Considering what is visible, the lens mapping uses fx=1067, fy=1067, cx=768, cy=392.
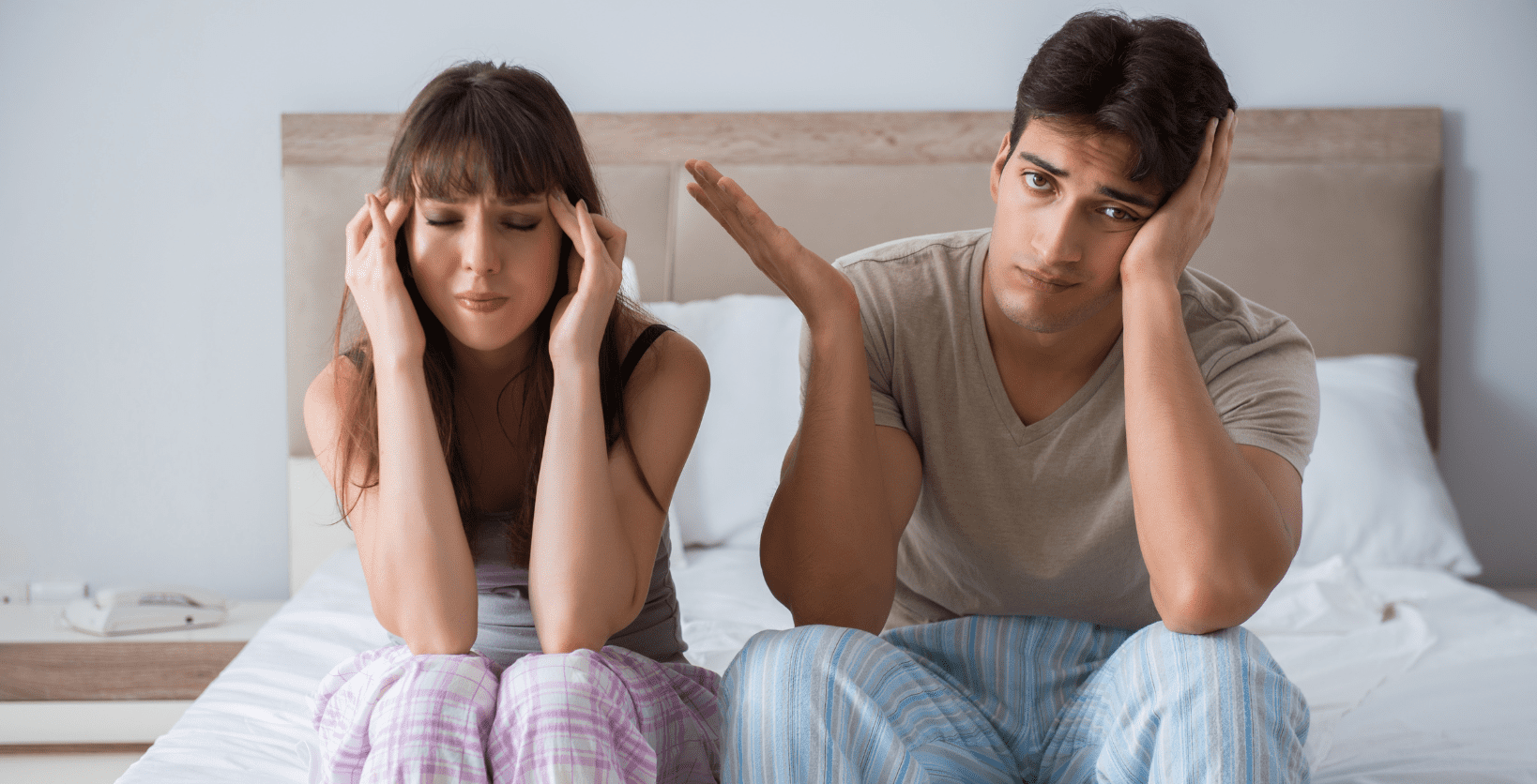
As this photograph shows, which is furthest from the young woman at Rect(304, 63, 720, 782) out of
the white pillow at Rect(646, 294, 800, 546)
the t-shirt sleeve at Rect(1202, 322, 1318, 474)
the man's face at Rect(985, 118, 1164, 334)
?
the white pillow at Rect(646, 294, 800, 546)

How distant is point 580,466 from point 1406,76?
2.17 m

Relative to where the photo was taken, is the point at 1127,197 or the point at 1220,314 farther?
the point at 1220,314

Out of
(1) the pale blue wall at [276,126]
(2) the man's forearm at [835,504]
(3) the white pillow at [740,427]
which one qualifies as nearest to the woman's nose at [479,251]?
(2) the man's forearm at [835,504]

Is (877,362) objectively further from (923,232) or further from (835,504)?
(923,232)

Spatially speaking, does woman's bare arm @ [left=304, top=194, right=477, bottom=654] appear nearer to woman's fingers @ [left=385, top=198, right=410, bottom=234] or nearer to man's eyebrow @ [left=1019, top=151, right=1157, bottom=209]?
woman's fingers @ [left=385, top=198, right=410, bottom=234]

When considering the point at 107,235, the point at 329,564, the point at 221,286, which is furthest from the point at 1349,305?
the point at 107,235

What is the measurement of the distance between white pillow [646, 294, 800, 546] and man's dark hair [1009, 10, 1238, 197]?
92 cm

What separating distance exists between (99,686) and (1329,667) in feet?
6.76

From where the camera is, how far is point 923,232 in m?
2.27

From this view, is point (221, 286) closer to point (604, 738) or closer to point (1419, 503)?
point (604, 738)

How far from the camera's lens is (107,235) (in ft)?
7.57

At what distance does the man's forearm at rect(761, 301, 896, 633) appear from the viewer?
107 centimetres

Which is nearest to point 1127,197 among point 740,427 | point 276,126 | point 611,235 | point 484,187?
point 611,235

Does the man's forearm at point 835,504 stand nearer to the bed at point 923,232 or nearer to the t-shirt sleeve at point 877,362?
the t-shirt sleeve at point 877,362
